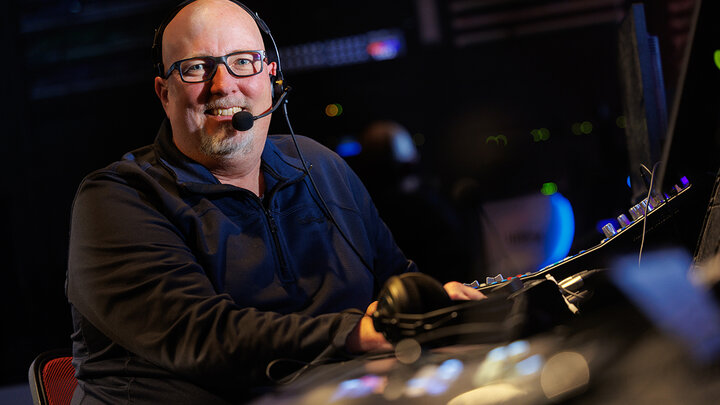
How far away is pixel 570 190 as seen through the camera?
472 cm

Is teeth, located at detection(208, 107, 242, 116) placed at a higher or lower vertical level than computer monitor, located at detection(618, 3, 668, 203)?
higher

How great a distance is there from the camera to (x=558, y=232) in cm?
399

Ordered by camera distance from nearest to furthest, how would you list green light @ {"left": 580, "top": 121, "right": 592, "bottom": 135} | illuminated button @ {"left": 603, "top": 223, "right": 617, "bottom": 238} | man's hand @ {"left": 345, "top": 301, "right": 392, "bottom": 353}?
man's hand @ {"left": 345, "top": 301, "right": 392, "bottom": 353}
illuminated button @ {"left": 603, "top": 223, "right": 617, "bottom": 238}
green light @ {"left": 580, "top": 121, "right": 592, "bottom": 135}

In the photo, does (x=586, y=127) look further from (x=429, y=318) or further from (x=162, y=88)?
(x=429, y=318)

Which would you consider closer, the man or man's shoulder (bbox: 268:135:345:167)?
the man

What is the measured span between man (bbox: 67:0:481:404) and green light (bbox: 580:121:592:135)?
344 cm

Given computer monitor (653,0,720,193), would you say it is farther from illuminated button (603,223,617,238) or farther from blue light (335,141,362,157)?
blue light (335,141,362,157)

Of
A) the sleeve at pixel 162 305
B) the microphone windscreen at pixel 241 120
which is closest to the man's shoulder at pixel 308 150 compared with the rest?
the microphone windscreen at pixel 241 120

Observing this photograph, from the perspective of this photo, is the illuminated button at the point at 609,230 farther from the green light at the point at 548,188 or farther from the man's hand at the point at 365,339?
the green light at the point at 548,188

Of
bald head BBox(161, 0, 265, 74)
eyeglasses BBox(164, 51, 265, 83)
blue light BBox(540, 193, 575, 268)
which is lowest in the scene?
blue light BBox(540, 193, 575, 268)

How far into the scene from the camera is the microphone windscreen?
1.54 meters

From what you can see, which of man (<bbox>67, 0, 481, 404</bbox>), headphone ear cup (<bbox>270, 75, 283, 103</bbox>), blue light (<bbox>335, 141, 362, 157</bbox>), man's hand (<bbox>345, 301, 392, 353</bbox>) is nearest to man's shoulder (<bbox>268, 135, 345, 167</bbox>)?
man (<bbox>67, 0, 481, 404</bbox>)

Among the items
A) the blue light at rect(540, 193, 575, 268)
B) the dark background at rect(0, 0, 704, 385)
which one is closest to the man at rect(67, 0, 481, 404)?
the blue light at rect(540, 193, 575, 268)

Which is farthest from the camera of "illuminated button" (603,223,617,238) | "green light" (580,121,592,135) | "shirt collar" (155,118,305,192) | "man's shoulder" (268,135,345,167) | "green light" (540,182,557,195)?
"green light" (580,121,592,135)
